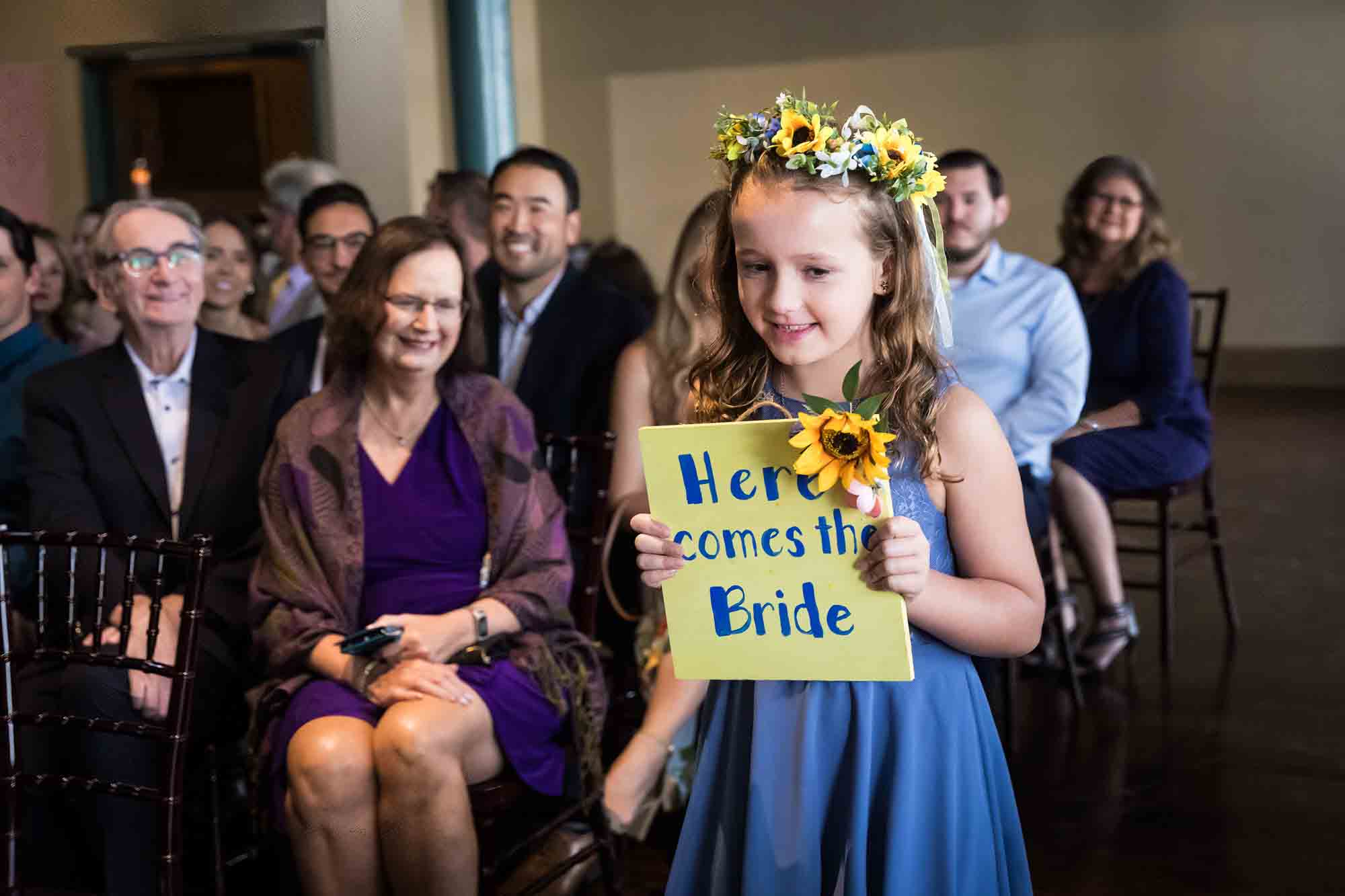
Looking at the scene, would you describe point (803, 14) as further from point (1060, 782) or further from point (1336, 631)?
point (1060, 782)

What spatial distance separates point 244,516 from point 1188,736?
2344 mm

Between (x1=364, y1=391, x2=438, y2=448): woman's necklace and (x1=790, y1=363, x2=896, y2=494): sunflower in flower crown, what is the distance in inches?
56.4

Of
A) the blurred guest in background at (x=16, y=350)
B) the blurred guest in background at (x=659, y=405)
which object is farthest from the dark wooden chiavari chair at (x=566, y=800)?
the blurred guest in background at (x=16, y=350)

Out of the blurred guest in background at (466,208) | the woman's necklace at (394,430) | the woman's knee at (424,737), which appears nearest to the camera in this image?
the woman's knee at (424,737)

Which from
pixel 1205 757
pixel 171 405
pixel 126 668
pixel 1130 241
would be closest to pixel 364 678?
pixel 126 668

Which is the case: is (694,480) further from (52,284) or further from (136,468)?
(52,284)

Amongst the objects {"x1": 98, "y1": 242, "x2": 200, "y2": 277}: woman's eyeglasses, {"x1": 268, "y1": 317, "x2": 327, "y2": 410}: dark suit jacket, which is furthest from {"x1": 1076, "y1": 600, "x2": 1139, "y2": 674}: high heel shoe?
{"x1": 98, "y1": 242, "x2": 200, "y2": 277}: woman's eyeglasses

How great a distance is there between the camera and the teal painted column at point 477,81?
7527mm

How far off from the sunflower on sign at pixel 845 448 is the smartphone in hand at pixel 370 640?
47.9 inches

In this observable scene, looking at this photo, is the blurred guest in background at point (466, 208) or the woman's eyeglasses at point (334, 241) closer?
the woman's eyeglasses at point (334, 241)

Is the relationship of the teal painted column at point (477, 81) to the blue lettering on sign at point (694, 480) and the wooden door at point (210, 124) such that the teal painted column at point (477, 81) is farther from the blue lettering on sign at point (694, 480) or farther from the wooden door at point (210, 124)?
the blue lettering on sign at point (694, 480)

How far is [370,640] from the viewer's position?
7.77 ft

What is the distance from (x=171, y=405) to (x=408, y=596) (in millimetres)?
745

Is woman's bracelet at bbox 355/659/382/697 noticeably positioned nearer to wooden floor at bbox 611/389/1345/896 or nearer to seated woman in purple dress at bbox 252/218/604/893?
seated woman in purple dress at bbox 252/218/604/893
